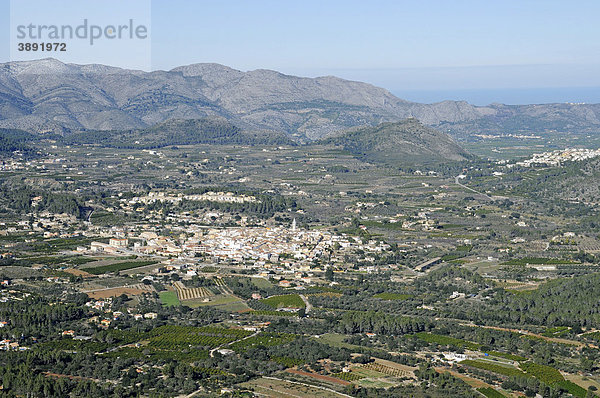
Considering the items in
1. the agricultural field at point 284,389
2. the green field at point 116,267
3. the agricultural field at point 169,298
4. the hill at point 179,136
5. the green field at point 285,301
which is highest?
the hill at point 179,136

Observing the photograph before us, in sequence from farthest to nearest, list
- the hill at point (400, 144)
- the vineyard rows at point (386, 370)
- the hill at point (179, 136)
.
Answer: the hill at point (179, 136) < the hill at point (400, 144) < the vineyard rows at point (386, 370)

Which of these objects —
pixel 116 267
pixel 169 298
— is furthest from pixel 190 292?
pixel 116 267

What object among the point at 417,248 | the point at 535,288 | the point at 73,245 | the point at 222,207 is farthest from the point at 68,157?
the point at 535,288

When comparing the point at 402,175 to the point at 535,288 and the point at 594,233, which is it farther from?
the point at 535,288

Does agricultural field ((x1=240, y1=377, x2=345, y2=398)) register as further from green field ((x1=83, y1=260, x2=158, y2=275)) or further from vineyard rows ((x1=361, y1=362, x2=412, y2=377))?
green field ((x1=83, y1=260, x2=158, y2=275))

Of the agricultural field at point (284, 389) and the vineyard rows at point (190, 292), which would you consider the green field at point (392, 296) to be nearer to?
the vineyard rows at point (190, 292)

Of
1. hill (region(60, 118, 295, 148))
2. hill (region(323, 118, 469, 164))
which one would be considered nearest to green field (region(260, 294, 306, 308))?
hill (region(323, 118, 469, 164))

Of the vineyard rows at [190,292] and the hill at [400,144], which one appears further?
the hill at [400,144]

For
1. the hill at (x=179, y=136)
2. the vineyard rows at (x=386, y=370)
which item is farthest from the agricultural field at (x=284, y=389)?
the hill at (x=179, y=136)
